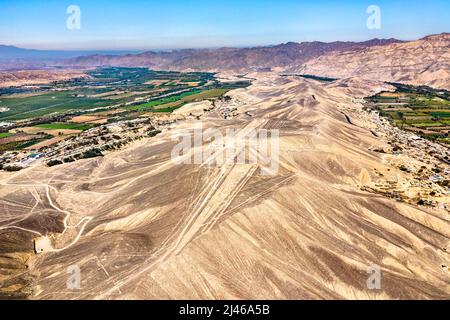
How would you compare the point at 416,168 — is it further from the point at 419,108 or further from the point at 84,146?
the point at 419,108

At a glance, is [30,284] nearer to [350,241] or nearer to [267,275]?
[267,275]

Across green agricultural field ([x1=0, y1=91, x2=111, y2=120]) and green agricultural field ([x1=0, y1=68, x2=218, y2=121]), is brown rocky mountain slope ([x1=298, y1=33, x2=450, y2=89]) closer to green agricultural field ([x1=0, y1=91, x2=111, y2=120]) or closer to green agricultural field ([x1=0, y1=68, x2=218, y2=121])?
green agricultural field ([x1=0, y1=68, x2=218, y2=121])

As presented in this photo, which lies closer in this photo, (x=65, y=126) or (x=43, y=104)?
(x=65, y=126)

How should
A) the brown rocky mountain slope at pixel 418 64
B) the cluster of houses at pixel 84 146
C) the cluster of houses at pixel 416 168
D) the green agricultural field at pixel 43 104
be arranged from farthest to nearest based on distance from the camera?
the brown rocky mountain slope at pixel 418 64 < the green agricultural field at pixel 43 104 < the cluster of houses at pixel 84 146 < the cluster of houses at pixel 416 168

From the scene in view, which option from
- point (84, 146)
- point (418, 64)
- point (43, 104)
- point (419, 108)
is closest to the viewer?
point (84, 146)

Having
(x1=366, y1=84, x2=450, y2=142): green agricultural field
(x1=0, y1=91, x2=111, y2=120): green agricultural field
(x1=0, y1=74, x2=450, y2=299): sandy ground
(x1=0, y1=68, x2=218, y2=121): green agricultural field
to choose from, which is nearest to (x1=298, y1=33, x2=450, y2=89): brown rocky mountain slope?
(x1=366, y1=84, x2=450, y2=142): green agricultural field

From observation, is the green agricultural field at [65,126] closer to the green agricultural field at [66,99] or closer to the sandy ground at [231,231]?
the green agricultural field at [66,99]

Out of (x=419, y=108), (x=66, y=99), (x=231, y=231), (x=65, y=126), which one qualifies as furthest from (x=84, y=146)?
(x=419, y=108)

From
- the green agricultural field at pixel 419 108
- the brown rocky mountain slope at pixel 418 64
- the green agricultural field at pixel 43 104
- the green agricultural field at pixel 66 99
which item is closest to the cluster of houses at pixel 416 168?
the green agricultural field at pixel 419 108

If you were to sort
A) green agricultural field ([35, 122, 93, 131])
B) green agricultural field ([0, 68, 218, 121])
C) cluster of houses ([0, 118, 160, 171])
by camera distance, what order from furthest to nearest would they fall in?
green agricultural field ([0, 68, 218, 121])
green agricultural field ([35, 122, 93, 131])
cluster of houses ([0, 118, 160, 171])
